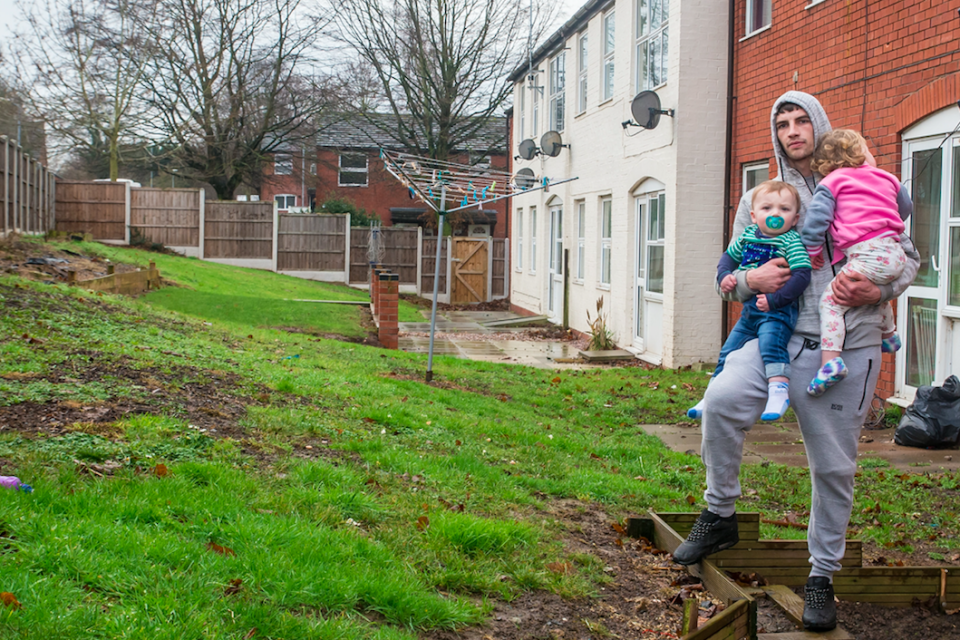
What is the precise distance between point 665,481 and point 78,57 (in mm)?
32059

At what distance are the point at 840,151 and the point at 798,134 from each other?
0.69 feet

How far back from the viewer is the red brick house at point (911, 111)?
8000 millimetres

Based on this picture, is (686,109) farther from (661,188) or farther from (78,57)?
(78,57)

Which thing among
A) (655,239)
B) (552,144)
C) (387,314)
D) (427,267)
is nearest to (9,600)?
(387,314)

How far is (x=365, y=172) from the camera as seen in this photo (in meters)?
43.2

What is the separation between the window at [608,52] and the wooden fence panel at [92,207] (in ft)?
63.2

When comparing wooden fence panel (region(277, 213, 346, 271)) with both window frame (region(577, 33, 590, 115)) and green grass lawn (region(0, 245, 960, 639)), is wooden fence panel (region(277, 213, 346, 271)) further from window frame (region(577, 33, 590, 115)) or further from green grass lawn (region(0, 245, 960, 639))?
green grass lawn (region(0, 245, 960, 639))

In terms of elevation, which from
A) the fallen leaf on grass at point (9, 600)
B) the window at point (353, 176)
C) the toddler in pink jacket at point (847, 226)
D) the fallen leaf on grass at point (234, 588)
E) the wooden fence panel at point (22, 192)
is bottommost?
the fallen leaf on grass at point (234, 588)

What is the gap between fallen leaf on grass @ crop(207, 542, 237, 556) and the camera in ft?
11.6

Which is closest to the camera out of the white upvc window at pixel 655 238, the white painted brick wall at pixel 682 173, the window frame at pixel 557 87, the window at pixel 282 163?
the white painted brick wall at pixel 682 173

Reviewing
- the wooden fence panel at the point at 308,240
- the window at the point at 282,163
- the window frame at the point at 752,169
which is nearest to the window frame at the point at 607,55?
the window frame at the point at 752,169

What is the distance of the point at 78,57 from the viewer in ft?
104

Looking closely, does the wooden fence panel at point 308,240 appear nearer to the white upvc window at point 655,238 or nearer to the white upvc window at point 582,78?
the white upvc window at point 582,78

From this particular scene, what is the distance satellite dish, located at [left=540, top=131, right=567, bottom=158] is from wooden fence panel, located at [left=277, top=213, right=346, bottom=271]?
12.8 metres
